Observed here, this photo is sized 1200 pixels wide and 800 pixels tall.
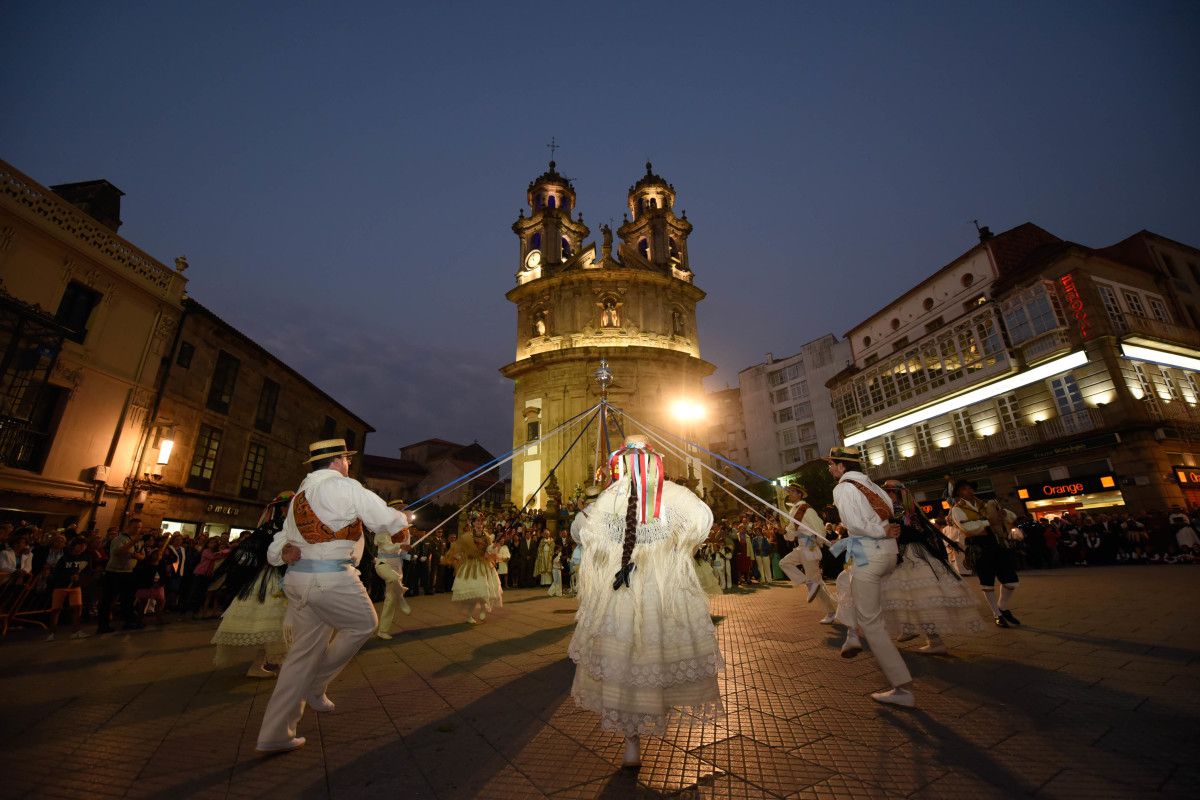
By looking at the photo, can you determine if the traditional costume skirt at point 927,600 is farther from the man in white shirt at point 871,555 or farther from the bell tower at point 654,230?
the bell tower at point 654,230

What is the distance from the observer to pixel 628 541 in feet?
12.2

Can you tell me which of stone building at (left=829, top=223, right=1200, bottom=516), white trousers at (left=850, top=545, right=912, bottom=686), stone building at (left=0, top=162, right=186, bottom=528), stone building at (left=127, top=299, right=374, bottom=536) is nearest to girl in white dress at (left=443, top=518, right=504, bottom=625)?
white trousers at (left=850, top=545, right=912, bottom=686)

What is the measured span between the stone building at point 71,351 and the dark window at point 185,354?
47 cm

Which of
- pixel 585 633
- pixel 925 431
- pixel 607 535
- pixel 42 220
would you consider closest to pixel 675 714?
pixel 585 633

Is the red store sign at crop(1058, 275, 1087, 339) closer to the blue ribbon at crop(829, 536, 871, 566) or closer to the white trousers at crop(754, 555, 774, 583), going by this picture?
the white trousers at crop(754, 555, 774, 583)

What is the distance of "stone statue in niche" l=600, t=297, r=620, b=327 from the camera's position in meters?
33.4

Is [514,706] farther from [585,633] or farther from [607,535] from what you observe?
[607,535]

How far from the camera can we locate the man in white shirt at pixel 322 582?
3613 millimetres

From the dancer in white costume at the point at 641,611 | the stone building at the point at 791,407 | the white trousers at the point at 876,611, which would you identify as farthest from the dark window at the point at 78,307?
the stone building at the point at 791,407

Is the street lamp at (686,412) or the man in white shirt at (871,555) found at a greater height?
the street lamp at (686,412)

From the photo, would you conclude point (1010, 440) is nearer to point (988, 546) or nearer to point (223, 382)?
point (988, 546)

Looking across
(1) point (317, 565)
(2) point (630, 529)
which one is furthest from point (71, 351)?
(2) point (630, 529)

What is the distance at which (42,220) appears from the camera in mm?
13672

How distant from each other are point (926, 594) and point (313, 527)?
20.3ft
